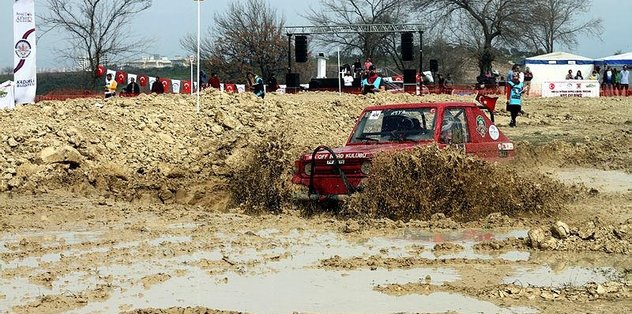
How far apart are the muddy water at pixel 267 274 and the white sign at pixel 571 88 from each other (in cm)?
3027

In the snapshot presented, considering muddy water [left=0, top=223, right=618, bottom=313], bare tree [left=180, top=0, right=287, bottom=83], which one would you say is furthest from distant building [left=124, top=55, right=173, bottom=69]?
muddy water [left=0, top=223, right=618, bottom=313]

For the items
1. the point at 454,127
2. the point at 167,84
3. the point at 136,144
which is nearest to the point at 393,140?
the point at 454,127

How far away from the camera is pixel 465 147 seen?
1273 centimetres

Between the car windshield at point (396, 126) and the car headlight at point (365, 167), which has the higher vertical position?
the car windshield at point (396, 126)

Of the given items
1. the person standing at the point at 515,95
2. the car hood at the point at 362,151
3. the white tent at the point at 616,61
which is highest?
the white tent at the point at 616,61

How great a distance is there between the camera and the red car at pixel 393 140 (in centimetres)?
1181

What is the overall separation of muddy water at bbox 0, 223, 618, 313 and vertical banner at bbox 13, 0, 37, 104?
521 inches

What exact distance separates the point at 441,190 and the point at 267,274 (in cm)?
385

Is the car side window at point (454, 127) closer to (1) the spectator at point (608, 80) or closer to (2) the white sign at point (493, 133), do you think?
(2) the white sign at point (493, 133)

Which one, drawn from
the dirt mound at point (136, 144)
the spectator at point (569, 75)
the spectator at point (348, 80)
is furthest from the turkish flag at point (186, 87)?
the dirt mound at point (136, 144)

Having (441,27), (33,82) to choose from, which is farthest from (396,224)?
(441,27)

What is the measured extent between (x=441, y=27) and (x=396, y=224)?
50459 millimetres

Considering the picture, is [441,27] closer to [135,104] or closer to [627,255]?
[135,104]

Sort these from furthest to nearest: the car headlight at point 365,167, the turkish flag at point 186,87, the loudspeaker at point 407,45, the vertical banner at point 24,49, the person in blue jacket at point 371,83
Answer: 1. the loudspeaker at point 407,45
2. the turkish flag at point 186,87
3. the person in blue jacket at point 371,83
4. the vertical banner at point 24,49
5. the car headlight at point 365,167
